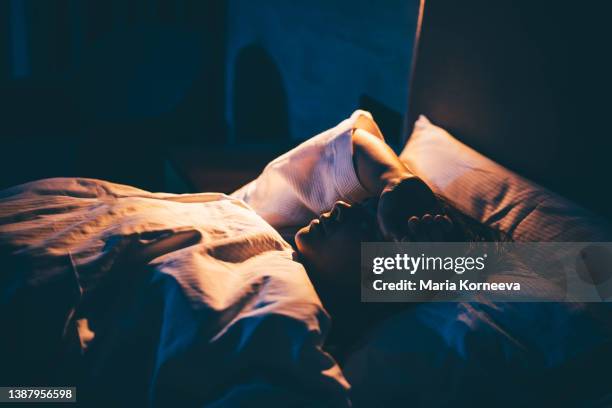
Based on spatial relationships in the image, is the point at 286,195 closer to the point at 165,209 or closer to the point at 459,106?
the point at 165,209

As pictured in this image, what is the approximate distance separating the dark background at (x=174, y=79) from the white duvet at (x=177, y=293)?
2.31ft

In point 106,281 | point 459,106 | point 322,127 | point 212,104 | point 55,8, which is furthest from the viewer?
point 212,104

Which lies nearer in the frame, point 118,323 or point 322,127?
point 118,323

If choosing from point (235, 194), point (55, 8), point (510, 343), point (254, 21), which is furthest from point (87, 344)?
point (55, 8)

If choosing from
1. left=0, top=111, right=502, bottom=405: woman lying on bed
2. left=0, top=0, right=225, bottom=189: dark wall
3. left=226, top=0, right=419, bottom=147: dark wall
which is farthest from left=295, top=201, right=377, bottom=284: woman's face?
left=0, top=0, right=225, bottom=189: dark wall

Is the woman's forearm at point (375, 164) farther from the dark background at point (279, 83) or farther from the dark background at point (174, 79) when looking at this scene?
the dark background at point (174, 79)

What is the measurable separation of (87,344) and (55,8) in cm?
367

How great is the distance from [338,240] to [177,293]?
1.14 feet

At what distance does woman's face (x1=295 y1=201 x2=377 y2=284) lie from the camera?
3.65ft

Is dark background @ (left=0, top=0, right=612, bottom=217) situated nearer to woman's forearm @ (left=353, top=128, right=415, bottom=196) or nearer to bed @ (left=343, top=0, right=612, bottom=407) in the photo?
bed @ (left=343, top=0, right=612, bottom=407)

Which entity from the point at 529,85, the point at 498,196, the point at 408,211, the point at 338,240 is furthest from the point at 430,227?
the point at 529,85

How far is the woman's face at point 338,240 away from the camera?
111cm

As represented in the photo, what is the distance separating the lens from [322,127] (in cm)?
305

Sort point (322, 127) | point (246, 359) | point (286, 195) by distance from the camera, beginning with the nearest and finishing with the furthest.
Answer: point (246, 359) < point (286, 195) < point (322, 127)
